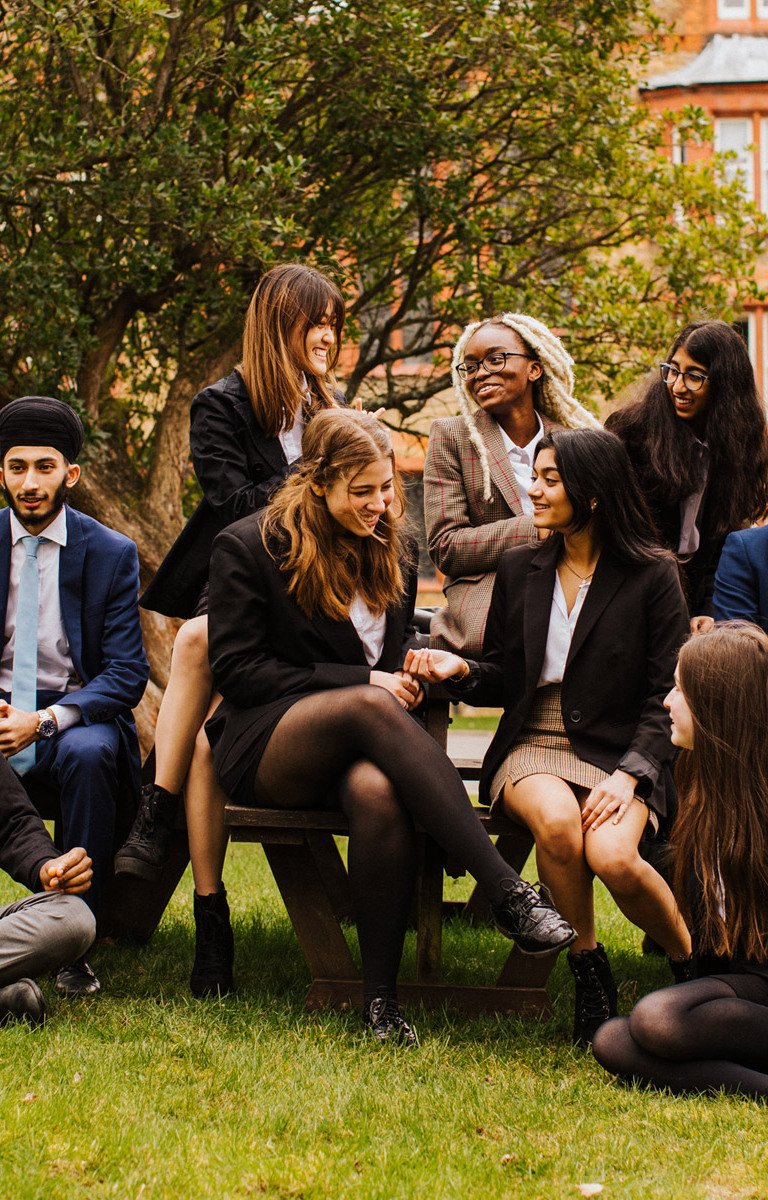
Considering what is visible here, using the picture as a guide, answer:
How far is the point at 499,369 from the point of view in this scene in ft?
17.5

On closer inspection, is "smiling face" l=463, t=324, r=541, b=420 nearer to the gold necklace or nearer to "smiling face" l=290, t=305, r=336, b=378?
"smiling face" l=290, t=305, r=336, b=378

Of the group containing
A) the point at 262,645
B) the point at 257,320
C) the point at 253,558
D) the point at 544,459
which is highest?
the point at 257,320

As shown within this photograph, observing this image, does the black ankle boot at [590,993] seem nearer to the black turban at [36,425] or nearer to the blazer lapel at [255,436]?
the blazer lapel at [255,436]

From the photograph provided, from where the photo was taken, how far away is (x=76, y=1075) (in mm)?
3740

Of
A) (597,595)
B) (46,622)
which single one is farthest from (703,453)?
(46,622)

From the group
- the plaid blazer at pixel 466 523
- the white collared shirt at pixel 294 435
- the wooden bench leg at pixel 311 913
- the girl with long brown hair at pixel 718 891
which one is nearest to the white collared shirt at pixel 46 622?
the white collared shirt at pixel 294 435

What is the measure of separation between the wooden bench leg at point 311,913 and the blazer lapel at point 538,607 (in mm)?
978

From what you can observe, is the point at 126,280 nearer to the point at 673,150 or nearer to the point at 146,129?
the point at 146,129

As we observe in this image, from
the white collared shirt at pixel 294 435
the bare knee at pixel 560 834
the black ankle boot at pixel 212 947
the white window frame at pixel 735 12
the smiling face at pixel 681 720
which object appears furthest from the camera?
the white window frame at pixel 735 12

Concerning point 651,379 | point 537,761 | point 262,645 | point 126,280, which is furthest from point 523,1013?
Answer: point 126,280

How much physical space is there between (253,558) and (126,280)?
6725mm

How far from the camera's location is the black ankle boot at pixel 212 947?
474 cm

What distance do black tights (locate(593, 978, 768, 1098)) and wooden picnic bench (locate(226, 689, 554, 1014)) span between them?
73 centimetres

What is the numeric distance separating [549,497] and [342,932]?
64.2 inches
